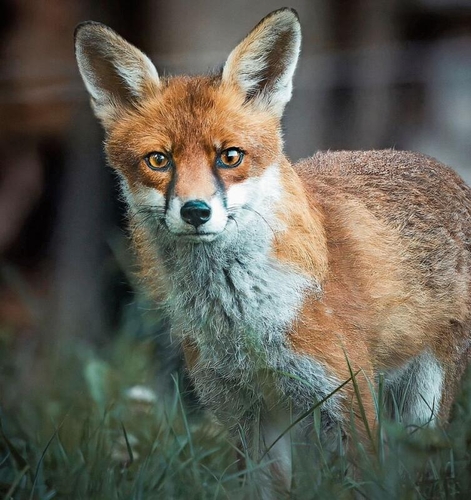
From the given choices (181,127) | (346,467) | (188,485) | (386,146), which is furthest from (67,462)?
(386,146)

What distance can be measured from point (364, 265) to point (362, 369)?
0.65 meters

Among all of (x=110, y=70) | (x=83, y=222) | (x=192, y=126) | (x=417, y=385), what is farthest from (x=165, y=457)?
(x=83, y=222)

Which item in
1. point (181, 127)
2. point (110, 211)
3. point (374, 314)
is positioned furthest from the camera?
point (110, 211)

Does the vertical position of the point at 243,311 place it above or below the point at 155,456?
above

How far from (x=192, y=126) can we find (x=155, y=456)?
1.57 m

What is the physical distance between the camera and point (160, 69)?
7477 millimetres

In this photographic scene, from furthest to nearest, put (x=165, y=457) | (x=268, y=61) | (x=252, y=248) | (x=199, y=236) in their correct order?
(x=268, y=61) → (x=252, y=248) → (x=199, y=236) → (x=165, y=457)

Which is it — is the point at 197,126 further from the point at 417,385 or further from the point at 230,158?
the point at 417,385

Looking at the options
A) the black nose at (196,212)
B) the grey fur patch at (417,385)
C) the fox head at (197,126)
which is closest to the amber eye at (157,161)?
the fox head at (197,126)

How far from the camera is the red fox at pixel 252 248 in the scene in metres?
4.27

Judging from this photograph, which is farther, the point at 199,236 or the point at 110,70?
the point at 110,70

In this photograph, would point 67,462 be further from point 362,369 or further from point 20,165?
point 20,165

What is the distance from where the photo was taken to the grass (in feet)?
12.0

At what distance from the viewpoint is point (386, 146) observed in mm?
7953
